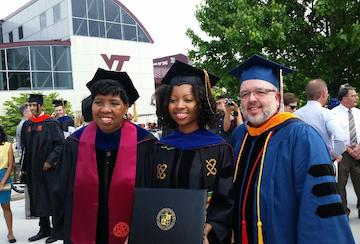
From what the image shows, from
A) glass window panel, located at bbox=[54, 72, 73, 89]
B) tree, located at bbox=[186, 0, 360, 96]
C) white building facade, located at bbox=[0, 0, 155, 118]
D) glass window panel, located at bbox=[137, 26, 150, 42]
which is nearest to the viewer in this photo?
tree, located at bbox=[186, 0, 360, 96]

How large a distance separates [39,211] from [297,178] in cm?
443

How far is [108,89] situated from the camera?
2.69 metres

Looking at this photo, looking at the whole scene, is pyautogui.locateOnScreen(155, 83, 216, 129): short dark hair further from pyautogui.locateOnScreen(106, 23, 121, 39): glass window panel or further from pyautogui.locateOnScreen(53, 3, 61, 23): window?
pyautogui.locateOnScreen(106, 23, 121, 39): glass window panel

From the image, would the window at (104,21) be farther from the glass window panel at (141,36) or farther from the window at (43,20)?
the window at (43,20)

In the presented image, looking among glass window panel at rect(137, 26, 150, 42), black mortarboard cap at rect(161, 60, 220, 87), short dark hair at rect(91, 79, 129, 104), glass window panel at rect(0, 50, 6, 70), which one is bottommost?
short dark hair at rect(91, 79, 129, 104)

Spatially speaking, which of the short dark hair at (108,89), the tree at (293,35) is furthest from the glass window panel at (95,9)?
the short dark hair at (108,89)

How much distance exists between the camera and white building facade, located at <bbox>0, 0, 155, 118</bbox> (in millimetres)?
26078

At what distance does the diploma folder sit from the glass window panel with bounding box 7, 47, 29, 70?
84.7ft

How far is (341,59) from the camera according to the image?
10148 millimetres

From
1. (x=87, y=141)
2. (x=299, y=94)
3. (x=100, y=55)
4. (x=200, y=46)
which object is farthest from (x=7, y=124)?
(x=87, y=141)

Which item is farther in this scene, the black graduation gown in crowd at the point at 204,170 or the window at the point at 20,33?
the window at the point at 20,33

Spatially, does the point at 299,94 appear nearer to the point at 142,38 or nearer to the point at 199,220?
the point at 199,220

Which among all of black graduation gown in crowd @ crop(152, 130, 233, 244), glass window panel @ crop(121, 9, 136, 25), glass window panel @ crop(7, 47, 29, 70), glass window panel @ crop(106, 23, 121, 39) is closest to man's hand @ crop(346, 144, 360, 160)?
black graduation gown in crowd @ crop(152, 130, 233, 244)

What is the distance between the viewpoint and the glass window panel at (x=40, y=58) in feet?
86.5
